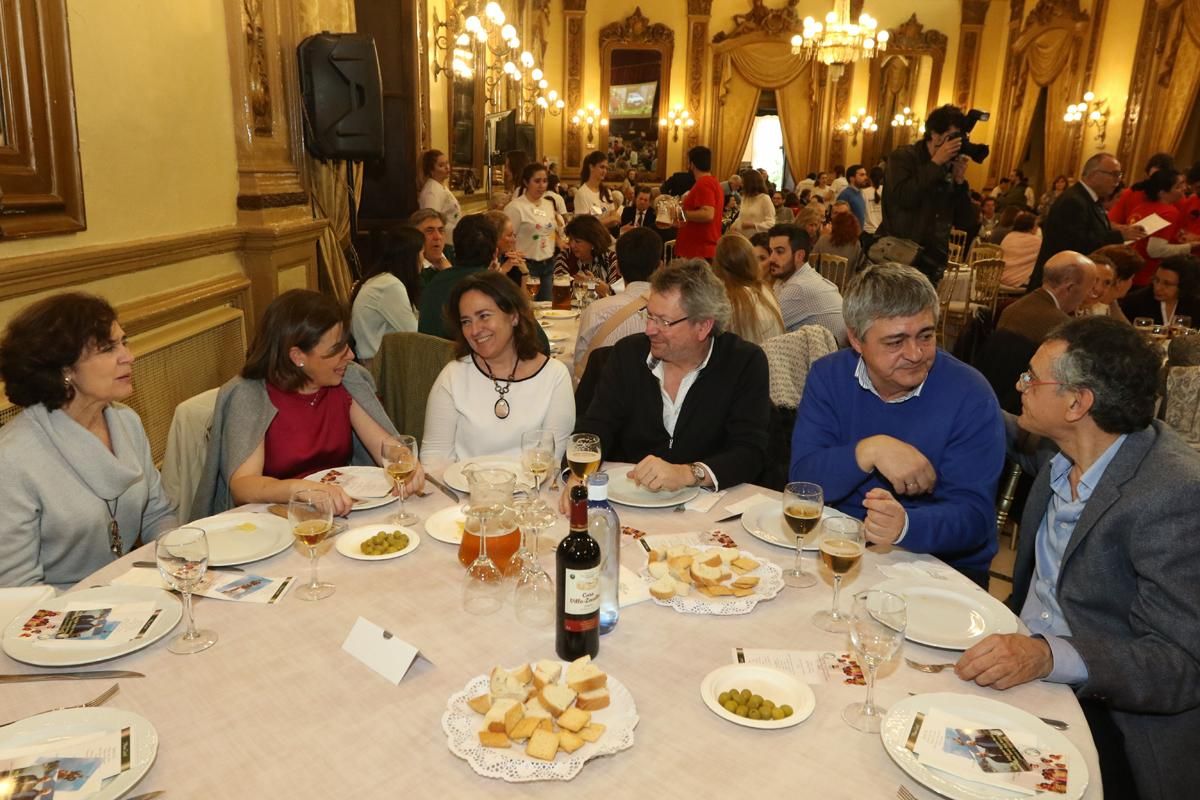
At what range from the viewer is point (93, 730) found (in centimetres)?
117

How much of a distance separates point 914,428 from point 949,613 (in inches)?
27.5

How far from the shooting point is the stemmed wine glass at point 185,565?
1.39m

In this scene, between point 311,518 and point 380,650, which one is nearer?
point 380,650

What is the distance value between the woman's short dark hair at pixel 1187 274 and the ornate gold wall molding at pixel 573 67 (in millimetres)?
12527

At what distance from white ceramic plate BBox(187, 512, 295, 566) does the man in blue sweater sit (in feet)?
4.38

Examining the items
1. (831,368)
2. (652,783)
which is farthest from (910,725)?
(831,368)

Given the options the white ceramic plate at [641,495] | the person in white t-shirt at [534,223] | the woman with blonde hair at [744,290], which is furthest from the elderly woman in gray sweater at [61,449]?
the person in white t-shirt at [534,223]

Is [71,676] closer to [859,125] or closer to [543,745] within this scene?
[543,745]

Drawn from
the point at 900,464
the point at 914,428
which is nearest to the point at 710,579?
the point at 900,464

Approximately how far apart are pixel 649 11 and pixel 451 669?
1638cm

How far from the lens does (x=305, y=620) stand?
1504 millimetres

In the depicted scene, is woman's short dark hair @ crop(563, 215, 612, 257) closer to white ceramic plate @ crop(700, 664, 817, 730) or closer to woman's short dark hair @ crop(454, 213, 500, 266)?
woman's short dark hair @ crop(454, 213, 500, 266)

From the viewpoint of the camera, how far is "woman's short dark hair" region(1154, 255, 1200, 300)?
4.91 metres

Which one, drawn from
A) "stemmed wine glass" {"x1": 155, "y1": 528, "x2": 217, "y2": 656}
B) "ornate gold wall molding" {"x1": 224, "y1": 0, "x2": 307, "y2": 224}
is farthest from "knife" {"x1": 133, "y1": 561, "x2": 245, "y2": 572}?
"ornate gold wall molding" {"x1": 224, "y1": 0, "x2": 307, "y2": 224}
